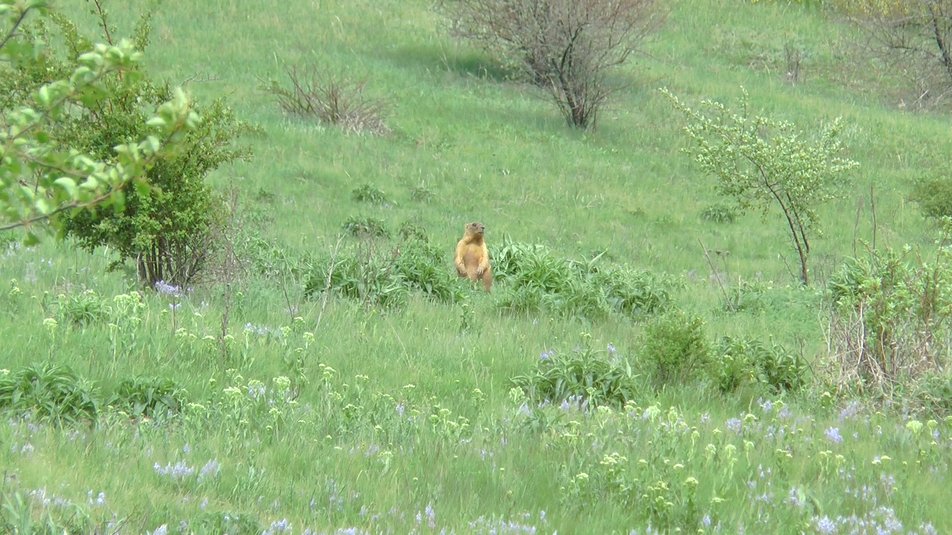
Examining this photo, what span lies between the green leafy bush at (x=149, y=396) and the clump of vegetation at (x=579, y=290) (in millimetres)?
4432

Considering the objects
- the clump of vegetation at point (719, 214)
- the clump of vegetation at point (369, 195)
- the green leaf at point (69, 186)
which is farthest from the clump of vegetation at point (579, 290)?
the clump of vegetation at point (719, 214)

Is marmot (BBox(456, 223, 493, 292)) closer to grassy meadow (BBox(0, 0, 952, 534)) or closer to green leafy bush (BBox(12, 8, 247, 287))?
grassy meadow (BBox(0, 0, 952, 534))

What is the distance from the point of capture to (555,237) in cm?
1714

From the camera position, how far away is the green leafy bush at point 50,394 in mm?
4902

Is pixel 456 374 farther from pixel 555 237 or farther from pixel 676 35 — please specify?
pixel 676 35

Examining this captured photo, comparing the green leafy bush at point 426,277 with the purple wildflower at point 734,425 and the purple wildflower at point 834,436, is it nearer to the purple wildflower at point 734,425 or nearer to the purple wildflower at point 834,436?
the purple wildflower at point 734,425

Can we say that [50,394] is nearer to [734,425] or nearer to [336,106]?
[734,425]

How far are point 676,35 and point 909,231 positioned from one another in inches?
624

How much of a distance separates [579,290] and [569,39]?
14990mm

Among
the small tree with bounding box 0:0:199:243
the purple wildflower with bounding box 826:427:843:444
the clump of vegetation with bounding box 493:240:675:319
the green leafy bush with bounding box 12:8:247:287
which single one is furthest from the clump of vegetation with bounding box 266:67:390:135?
the small tree with bounding box 0:0:199:243

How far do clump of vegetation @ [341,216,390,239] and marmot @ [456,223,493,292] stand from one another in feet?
12.3

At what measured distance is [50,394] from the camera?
16.5ft

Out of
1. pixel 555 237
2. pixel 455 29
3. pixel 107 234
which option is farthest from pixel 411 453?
pixel 455 29

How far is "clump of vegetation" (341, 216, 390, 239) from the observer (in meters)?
15.1
